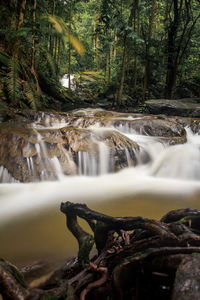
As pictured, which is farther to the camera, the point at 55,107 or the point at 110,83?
the point at 110,83

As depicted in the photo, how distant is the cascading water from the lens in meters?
3.39

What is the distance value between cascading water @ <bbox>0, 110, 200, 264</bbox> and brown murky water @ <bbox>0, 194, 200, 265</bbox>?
0.05 metres

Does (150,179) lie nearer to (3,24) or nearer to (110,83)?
(3,24)

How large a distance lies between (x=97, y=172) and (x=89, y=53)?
18.1 meters

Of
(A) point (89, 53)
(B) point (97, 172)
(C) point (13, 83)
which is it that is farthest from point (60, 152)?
(A) point (89, 53)

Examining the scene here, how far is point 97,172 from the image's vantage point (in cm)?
478

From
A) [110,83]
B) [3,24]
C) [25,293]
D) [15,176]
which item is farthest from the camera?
[110,83]

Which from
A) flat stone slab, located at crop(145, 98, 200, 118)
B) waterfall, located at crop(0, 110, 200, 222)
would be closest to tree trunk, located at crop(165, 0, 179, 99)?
flat stone slab, located at crop(145, 98, 200, 118)

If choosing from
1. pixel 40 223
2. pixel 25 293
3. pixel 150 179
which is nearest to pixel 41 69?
pixel 150 179

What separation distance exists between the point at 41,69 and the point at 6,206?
1081cm

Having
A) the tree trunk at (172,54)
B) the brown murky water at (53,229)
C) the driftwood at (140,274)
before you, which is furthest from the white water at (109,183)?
the tree trunk at (172,54)

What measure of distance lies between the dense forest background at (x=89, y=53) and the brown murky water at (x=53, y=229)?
595 centimetres

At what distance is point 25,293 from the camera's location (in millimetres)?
895

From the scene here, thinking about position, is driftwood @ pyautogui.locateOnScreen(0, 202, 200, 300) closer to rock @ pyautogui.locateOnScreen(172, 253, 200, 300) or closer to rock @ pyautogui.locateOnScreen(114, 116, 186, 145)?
rock @ pyautogui.locateOnScreen(172, 253, 200, 300)
